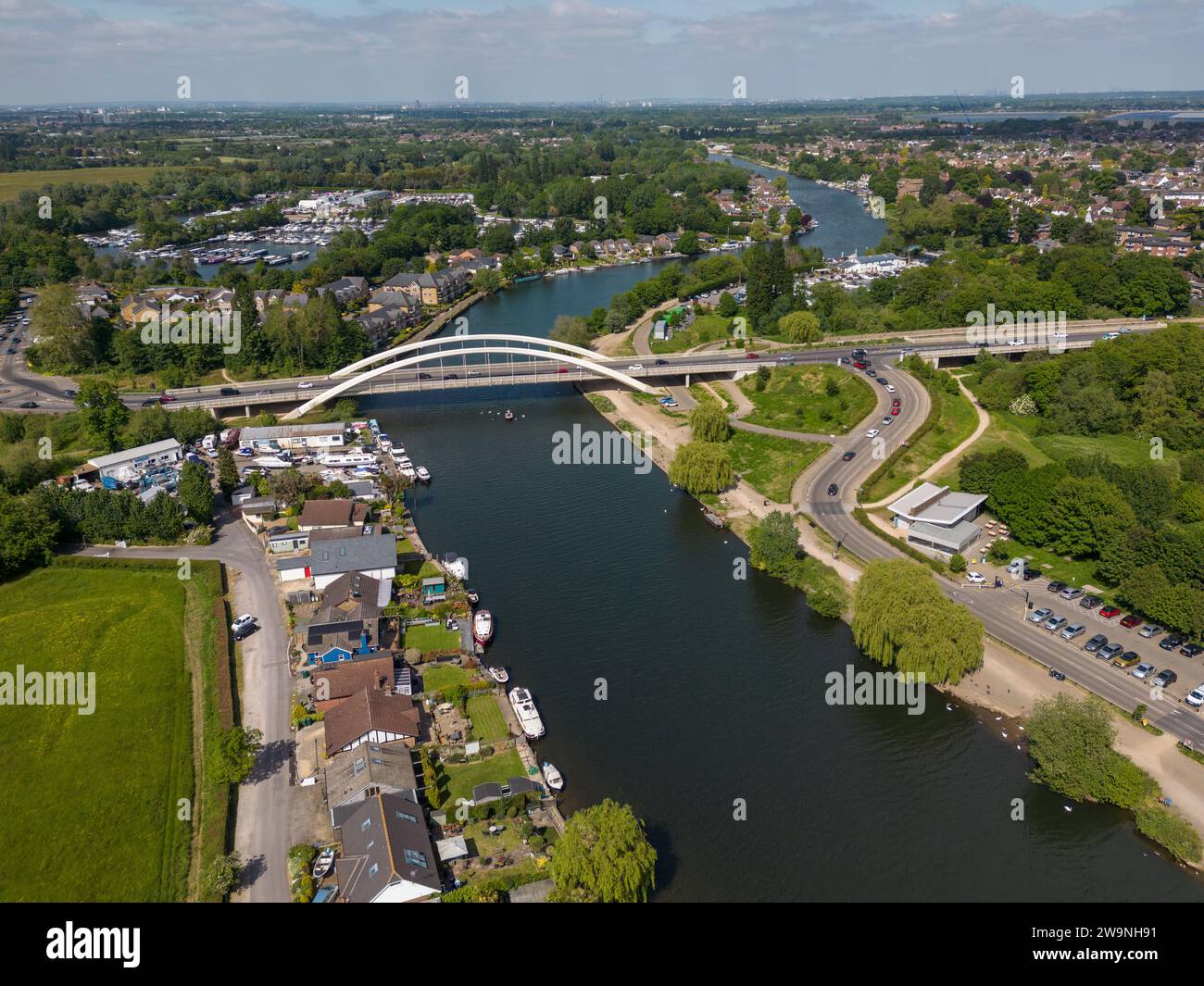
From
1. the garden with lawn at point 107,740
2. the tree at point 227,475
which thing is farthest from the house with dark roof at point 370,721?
the tree at point 227,475

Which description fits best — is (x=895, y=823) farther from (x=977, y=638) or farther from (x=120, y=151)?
(x=120, y=151)

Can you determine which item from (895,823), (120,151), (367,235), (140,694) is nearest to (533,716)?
(895,823)

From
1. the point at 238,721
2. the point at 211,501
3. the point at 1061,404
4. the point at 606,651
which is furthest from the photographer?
the point at 1061,404

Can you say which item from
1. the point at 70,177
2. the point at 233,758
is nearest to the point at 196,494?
the point at 233,758

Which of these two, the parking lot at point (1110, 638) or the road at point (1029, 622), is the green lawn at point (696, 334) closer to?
the road at point (1029, 622)

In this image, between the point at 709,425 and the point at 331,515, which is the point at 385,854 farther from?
the point at 709,425
